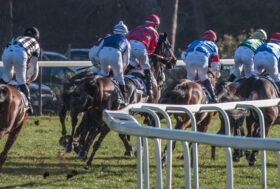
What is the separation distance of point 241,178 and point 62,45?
23.0 meters

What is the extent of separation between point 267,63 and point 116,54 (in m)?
2.45

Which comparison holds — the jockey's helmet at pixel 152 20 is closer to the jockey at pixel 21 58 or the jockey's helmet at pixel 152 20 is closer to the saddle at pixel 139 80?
the saddle at pixel 139 80

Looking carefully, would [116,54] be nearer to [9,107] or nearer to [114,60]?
[114,60]

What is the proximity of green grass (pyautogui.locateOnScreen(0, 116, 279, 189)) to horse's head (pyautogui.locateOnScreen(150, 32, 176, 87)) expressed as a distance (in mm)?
1193

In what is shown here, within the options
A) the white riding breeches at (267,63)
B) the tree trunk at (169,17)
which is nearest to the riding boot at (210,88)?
the white riding breeches at (267,63)

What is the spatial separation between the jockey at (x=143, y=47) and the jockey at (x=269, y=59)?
1.69 meters

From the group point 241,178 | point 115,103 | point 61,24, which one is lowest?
point 241,178

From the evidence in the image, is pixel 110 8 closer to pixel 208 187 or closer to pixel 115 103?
pixel 115 103

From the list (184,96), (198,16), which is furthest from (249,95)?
(198,16)

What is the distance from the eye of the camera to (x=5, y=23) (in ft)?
64.5

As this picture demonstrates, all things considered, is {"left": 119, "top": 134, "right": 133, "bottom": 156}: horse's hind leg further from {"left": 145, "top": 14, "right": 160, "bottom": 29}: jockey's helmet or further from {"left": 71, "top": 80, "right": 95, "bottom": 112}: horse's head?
{"left": 145, "top": 14, "right": 160, "bottom": 29}: jockey's helmet

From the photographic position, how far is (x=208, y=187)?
7.15 m

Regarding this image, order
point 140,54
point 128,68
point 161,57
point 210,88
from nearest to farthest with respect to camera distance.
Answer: point 210,88
point 140,54
point 128,68
point 161,57

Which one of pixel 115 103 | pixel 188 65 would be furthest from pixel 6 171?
pixel 188 65
